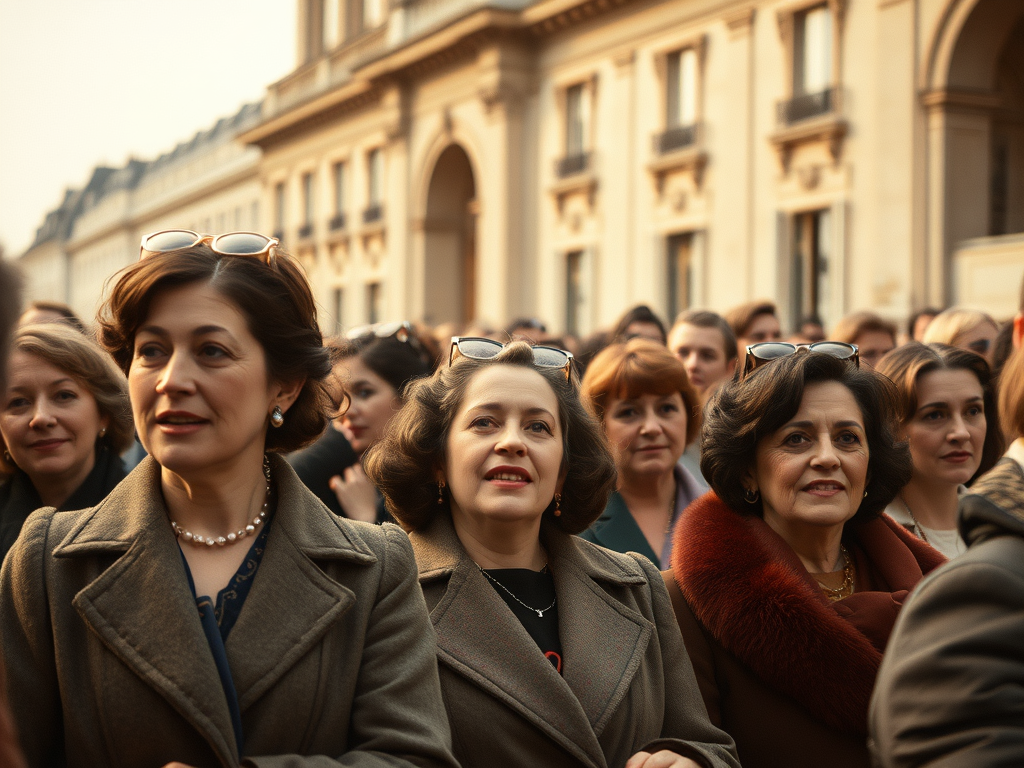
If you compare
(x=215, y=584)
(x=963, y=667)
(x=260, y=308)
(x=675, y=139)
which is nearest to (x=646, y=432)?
(x=260, y=308)

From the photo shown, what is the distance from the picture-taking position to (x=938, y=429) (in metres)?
4.88

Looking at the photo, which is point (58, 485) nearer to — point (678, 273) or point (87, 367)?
point (87, 367)

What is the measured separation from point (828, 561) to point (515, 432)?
1.14 m

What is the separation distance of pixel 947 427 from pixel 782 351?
1.45 m

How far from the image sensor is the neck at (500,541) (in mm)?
3404

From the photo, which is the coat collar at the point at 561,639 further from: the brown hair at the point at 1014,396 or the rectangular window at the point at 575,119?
the rectangular window at the point at 575,119

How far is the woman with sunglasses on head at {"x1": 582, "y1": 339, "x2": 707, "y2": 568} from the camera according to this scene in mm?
4996

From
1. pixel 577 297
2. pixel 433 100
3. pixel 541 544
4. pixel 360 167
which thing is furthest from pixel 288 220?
pixel 541 544

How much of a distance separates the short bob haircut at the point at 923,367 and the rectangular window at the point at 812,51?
46.4 feet

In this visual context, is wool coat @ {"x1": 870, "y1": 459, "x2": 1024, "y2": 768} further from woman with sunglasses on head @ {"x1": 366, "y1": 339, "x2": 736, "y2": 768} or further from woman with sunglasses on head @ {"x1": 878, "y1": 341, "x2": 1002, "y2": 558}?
woman with sunglasses on head @ {"x1": 878, "y1": 341, "x2": 1002, "y2": 558}

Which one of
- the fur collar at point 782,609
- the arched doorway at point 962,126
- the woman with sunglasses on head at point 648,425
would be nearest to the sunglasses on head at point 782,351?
the fur collar at point 782,609

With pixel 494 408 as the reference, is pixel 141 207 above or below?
above

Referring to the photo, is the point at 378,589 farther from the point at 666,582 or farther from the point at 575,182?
the point at 575,182

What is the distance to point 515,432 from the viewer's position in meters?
3.42
